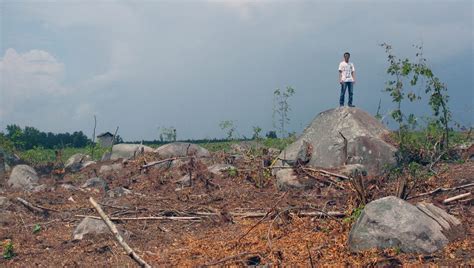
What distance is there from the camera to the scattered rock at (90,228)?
798 centimetres

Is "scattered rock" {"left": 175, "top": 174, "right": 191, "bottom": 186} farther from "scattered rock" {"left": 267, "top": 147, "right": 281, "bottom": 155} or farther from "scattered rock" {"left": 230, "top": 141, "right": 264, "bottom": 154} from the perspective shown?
"scattered rock" {"left": 267, "top": 147, "right": 281, "bottom": 155}

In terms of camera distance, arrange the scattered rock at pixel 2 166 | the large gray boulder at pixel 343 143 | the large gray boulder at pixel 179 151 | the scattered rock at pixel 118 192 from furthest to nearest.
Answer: the scattered rock at pixel 2 166 → the large gray boulder at pixel 179 151 → the scattered rock at pixel 118 192 → the large gray boulder at pixel 343 143

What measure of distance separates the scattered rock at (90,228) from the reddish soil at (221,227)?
9 cm

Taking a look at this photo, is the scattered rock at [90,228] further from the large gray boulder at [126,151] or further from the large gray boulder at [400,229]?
the large gray boulder at [126,151]

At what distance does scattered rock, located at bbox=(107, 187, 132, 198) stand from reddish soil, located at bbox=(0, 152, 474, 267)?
0.17m

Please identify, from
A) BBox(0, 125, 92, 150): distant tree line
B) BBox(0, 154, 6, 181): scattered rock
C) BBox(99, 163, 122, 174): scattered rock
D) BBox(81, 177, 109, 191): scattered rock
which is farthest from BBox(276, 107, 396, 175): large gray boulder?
BBox(0, 125, 92, 150): distant tree line

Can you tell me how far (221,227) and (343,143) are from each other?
169 inches

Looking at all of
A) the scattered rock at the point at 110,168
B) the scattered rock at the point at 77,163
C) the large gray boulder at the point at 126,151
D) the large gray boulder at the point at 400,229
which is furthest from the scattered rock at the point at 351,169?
the scattered rock at the point at 77,163

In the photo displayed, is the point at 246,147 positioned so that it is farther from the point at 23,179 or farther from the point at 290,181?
the point at 23,179

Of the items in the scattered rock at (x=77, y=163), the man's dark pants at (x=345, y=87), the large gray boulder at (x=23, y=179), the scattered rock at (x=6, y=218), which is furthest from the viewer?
the scattered rock at (x=77, y=163)

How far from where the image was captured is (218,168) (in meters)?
13.2

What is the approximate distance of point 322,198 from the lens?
9.35 metres

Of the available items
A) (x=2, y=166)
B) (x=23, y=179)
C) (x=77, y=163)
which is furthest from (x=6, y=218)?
→ (x=77, y=163)

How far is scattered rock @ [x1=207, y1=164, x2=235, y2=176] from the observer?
12719mm
